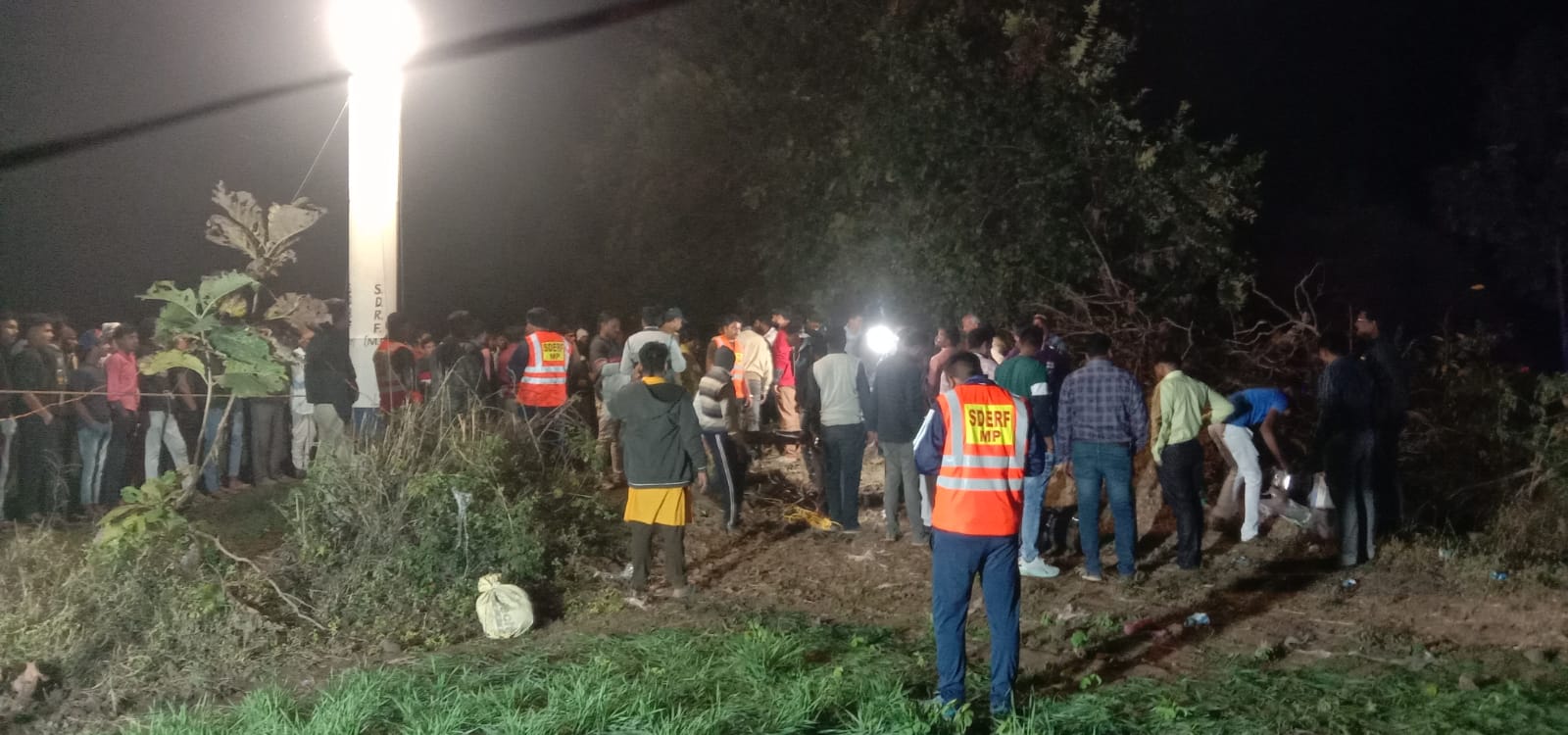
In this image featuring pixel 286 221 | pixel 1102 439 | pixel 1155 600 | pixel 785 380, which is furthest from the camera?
pixel 785 380

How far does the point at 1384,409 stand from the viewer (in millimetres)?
8305

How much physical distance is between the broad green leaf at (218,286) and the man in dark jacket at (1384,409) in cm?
757

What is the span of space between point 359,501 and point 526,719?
303 cm

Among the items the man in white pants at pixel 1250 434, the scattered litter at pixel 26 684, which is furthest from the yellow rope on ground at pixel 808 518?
the scattered litter at pixel 26 684

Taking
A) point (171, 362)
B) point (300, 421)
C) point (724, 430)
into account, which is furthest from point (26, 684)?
point (300, 421)

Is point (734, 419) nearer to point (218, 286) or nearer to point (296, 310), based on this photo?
point (296, 310)

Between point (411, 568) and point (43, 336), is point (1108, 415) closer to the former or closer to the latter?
point (411, 568)

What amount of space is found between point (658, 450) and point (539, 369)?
2.95 metres

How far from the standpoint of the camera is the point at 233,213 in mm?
6973

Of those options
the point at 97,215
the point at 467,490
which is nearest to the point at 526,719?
the point at 467,490

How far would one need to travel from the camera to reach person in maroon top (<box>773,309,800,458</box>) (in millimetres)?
12438

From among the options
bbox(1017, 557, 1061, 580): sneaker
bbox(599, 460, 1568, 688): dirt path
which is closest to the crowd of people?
bbox(1017, 557, 1061, 580): sneaker

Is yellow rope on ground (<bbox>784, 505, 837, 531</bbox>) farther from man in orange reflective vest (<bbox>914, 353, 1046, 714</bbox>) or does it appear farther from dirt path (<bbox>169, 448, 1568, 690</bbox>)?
man in orange reflective vest (<bbox>914, 353, 1046, 714</bbox>)

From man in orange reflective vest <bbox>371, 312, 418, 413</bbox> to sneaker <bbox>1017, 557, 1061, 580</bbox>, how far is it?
185 inches
